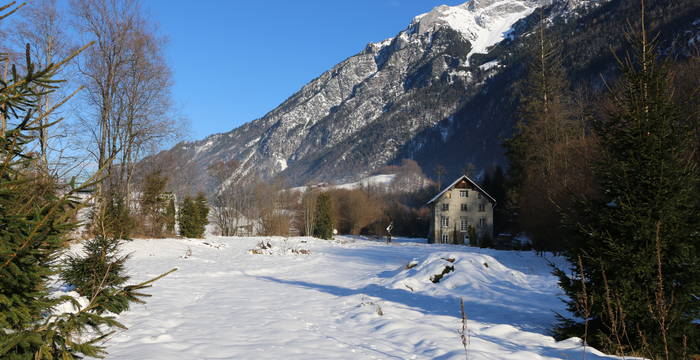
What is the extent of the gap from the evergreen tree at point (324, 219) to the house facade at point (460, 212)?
13.2m

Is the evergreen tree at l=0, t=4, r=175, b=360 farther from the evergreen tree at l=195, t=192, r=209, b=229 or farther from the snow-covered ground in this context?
the evergreen tree at l=195, t=192, r=209, b=229

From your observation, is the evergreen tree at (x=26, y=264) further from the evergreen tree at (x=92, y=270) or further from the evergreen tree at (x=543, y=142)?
the evergreen tree at (x=543, y=142)

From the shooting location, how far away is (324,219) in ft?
164

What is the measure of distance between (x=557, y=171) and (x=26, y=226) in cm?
2761

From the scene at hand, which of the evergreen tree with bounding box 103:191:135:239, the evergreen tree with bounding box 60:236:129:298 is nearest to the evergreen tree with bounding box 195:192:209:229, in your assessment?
the evergreen tree with bounding box 103:191:135:239

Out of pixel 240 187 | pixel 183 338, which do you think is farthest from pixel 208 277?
pixel 240 187

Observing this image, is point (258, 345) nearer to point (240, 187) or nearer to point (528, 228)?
point (528, 228)

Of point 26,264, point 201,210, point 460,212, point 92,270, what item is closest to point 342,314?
point 92,270

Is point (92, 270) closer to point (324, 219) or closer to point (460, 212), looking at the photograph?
point (324, 219)

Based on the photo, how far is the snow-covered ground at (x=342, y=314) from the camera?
5.66m

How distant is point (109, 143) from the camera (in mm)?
20922

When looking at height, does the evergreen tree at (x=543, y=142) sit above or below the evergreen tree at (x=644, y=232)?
above

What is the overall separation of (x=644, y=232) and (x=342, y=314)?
5763 mm

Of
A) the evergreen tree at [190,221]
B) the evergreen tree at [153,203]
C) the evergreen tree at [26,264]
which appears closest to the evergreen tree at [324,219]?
the evergreen tree at [190,221]
